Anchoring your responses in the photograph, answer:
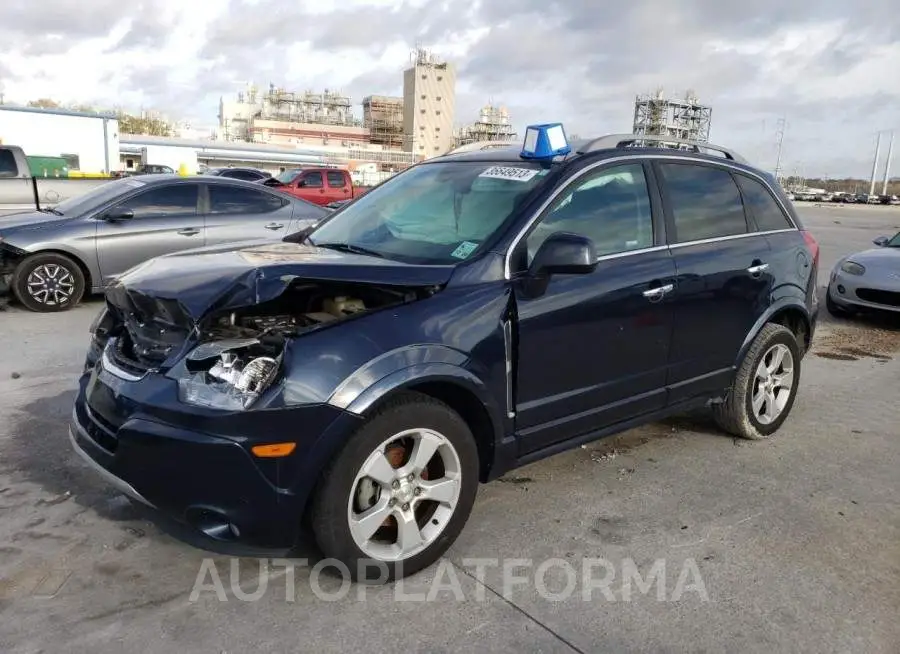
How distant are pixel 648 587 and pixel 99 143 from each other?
3151 cm

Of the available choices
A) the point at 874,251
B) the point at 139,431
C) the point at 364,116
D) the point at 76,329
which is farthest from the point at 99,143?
the point at 364,116

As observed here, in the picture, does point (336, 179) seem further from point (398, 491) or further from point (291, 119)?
point (291, 119)

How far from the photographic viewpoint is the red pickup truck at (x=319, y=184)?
20812mm

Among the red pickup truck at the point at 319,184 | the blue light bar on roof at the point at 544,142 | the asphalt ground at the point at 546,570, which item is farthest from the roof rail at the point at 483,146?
the red pickup truck at the point at 319,184

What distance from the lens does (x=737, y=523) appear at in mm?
3551

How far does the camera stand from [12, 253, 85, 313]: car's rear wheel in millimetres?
7766

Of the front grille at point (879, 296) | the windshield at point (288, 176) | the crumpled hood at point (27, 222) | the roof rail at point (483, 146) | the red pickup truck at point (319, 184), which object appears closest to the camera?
the roof rail at point (483, 146)

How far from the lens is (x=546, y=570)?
3.08 metres

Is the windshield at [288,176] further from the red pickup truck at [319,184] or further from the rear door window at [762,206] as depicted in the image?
the rear door window at [762,206]

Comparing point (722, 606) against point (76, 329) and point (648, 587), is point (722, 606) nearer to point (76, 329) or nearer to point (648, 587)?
point (648, 587)

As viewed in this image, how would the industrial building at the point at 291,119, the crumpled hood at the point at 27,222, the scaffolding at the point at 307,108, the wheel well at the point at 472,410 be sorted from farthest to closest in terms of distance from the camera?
the scaffolding at the point at 307,108
the industrial building at the point at 291,119
the crumpled hood at the point at 27,222
the wheel well at the point at 472,410

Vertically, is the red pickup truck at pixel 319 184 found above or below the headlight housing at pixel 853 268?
above

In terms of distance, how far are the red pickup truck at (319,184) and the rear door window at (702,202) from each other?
1718 cm

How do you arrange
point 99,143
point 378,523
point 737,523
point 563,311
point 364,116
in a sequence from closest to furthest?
point 378,523, point 563,311, point 737,523, point 99,143, point 364,116
